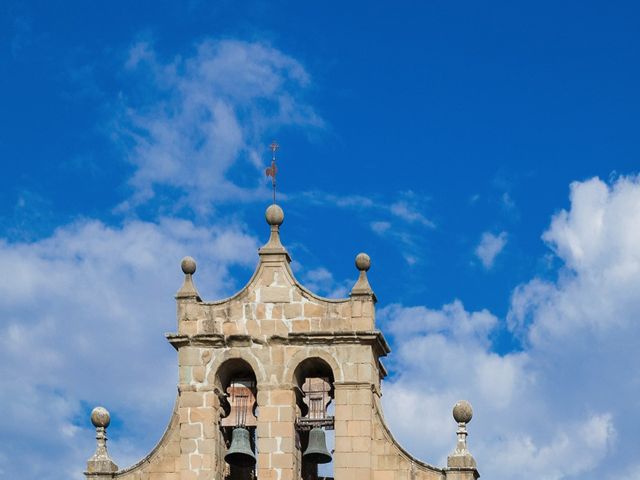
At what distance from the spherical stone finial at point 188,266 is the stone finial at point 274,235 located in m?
1.51

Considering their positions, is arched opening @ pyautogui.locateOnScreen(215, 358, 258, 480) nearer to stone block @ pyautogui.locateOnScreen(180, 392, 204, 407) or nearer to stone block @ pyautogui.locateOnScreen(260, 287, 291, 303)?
stone block @ pyautogui.locateOnScreen(180, 392, 204, 407)

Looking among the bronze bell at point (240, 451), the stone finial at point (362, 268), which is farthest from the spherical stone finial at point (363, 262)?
the bronze bell at point (240, 451)

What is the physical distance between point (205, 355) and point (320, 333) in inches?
101

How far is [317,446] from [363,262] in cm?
410

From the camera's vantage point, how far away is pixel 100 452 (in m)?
50.9

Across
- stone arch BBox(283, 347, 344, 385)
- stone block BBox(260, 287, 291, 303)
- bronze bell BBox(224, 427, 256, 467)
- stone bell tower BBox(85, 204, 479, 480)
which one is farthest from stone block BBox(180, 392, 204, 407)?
stone block BBox(260, 287, 291, 303)

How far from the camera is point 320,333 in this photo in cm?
5012

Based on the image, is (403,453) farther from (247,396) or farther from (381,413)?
(247,396)

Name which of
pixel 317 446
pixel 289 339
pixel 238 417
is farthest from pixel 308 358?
pixel 238 417

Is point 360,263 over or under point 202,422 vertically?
over

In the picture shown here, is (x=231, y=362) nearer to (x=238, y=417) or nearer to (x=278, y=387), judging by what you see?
(x=278, y=387)

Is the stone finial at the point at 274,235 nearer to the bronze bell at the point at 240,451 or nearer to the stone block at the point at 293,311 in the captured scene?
the stone block at the point at 293,311

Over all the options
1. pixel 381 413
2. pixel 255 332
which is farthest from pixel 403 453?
pixel 255 332

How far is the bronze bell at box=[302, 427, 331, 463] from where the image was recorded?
166 feet
